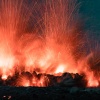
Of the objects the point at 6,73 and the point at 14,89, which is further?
the point at 6,73

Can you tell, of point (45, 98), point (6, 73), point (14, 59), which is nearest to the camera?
point (45, 98)

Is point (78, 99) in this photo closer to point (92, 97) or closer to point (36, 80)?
point (92, 97)

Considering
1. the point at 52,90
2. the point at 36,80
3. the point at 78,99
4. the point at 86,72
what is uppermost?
the point at 86,72

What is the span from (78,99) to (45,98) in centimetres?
612

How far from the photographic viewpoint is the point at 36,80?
301 feet

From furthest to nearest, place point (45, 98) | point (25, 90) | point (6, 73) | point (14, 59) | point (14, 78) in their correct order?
point (14, 59) → point (6, 73) → point (14, 78) → point (25, 90) → point (45, 98)

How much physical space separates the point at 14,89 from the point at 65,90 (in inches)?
413

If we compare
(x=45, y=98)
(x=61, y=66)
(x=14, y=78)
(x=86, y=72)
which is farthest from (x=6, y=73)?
(x=45, y=98)

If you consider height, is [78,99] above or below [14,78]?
below

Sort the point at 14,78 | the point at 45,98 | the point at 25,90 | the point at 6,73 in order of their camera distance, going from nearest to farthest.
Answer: the point at 45,98, the point at 25,90, the point at 14,78, the point at 6,73

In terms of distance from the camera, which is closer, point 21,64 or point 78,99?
point 78,99

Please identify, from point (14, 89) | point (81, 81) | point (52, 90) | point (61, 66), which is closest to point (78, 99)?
point (52, 90)

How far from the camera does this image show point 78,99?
58.8 meters

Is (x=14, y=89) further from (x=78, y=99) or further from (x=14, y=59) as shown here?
(x=14, y=59)
